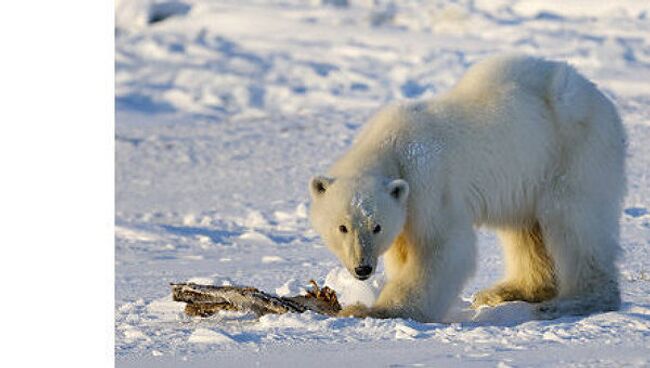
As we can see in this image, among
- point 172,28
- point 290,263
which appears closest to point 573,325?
point 290,263

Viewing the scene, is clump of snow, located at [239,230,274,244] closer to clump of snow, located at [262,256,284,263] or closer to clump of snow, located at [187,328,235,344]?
clump of snow, located at [262,256,284,263]

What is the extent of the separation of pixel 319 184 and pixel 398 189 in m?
0.36

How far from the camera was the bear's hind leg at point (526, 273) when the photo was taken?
565 cm

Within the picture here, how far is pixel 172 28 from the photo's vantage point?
16875 millimetres

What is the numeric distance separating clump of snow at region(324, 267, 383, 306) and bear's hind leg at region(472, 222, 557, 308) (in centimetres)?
52

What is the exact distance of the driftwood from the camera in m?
4.88

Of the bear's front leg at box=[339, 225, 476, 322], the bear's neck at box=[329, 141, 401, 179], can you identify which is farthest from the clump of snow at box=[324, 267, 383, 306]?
the bear's neck at box=[329, 141, 401, 179]

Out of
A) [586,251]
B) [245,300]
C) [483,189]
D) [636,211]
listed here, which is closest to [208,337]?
[245,300]

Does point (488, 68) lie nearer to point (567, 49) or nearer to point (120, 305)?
point (120, 305)

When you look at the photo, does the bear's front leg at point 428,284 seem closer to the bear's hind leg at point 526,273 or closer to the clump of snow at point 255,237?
the bear's hind leg at point 526,273

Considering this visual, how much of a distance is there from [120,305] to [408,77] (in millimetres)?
8677

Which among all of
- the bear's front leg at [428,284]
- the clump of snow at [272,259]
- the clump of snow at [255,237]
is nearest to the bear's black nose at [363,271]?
the bear's front leg at [428,284]

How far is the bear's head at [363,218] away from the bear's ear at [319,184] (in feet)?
0.10

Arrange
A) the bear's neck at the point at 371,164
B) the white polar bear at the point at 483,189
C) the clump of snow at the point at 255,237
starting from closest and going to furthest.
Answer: the white polar bear at the point at 483,189, the bear's neck at the point at 371,164, the clump of snow at the point at 255,237
